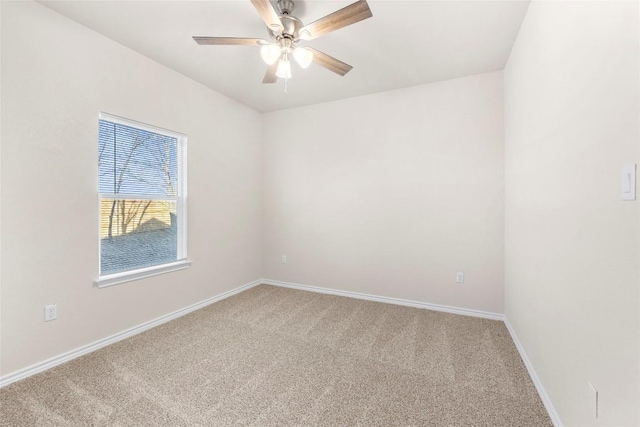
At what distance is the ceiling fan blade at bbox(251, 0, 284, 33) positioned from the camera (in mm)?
1495

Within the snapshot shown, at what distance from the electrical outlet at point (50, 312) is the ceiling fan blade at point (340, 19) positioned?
265cm

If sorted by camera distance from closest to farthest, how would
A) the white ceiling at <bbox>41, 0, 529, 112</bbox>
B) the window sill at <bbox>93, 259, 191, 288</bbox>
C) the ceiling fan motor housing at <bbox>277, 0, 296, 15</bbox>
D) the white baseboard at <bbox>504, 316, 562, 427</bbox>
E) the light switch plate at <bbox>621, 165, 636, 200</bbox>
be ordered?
the light switch plate at <bbox>621, 165, 636, 200</bbox> < the white baseboard at <bbox>504, 316, 562, 427</bbox> < the ceiling fan motor housing at <bbox>277, 0, 296, 15</bbox> < the white ceiling at <bbox>41, 0, 529, 112</bbox> < the window sill at <bbox>93, 259, 191, 288</bbox>

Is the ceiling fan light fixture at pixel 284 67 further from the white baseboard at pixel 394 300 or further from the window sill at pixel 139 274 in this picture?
the white baseboard at pixel 394 300

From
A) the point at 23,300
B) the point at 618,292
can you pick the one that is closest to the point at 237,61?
the point at 23,300

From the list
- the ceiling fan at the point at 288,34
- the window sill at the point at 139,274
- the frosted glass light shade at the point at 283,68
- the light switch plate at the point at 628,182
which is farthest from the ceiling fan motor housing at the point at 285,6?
the window sill at the point at 139,274

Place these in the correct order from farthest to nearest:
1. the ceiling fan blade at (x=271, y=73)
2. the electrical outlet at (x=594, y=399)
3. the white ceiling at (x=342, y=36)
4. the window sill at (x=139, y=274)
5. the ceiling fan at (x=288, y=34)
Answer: the window sill at (x=139, y=274) < the ceiling fan blade at (x=271, y=73) < the white ceiling at (x=342, y=36) < the ceiling fan at (x=288, y=34) < the electrical outlet at (x=594, y=399)

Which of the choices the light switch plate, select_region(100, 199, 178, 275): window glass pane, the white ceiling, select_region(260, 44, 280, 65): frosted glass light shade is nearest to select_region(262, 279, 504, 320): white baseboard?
select_region(100, 199, 178, 275): window glass pane

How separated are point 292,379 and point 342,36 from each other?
2667mm

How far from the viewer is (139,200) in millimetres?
2656

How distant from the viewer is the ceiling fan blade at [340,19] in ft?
4.83

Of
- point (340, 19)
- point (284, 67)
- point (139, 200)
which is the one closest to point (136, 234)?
point (139, 200)

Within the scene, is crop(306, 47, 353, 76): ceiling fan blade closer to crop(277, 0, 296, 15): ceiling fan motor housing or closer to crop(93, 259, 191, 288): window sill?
crop(277, 0, 296, 15): ceiling fan motor housing

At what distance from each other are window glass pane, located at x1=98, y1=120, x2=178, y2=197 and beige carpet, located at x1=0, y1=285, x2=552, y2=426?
1.40 m

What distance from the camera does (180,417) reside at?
5.00 ft
